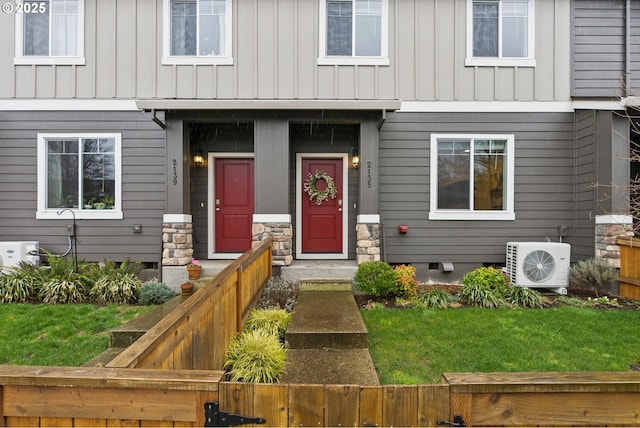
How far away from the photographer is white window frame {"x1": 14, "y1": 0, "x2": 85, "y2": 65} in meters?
5.90

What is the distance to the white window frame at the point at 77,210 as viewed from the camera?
595 cm

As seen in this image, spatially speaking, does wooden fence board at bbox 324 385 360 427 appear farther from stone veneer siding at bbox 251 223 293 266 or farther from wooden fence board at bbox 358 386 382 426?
stone veneer siding at bbox 251 223 293 266

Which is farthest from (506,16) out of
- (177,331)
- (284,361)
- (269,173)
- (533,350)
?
(177,331)

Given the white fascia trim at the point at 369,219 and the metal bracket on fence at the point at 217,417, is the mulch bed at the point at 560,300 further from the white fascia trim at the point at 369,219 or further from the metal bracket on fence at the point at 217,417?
the metal bracket on fence at the point at 217,417

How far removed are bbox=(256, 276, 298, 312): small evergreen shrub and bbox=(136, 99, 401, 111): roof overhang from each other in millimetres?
2743

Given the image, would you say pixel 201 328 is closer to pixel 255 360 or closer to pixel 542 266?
pixel 255 360

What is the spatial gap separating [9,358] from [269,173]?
3.78 metres

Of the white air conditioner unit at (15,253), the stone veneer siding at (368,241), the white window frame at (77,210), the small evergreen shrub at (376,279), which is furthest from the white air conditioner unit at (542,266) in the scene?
the white air conditioner unit at (15,253)

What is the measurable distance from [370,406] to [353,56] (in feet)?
19.4

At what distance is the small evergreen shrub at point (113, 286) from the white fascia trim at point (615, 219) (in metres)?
7.57

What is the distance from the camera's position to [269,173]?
18.2ft

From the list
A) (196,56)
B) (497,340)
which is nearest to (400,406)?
(497,340)
